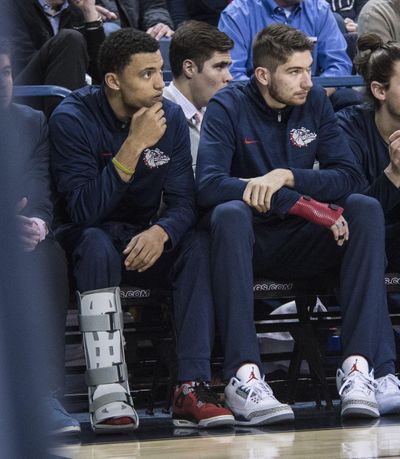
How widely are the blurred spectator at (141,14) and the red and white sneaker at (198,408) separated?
2.70 m

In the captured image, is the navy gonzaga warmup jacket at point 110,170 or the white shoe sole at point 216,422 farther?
the navy gonzaga warmup jacket at point 110,170

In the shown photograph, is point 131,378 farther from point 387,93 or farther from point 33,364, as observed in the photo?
point 33,364

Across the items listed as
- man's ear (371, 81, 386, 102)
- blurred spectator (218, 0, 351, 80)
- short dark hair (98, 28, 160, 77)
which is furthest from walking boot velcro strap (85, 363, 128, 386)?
blurred spectator (218, 0, 351, 80)

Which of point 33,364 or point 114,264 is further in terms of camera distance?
point 114,264

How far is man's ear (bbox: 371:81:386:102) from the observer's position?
153 inches

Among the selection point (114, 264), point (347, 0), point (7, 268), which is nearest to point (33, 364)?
Answer: point (7, 268)

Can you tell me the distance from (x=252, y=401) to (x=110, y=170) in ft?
3.05

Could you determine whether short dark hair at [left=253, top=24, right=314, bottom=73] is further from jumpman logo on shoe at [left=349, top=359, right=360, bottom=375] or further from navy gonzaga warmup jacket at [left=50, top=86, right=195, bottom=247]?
jumpman logo on shoe at [left=349, top=359, right=360, bottom=375]

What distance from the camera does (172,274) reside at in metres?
3.28

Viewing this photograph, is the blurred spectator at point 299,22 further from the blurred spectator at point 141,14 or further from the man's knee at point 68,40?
the man's knee at point 68,40

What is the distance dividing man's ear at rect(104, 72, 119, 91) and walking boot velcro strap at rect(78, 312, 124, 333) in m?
0.93

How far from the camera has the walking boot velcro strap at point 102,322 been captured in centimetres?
303

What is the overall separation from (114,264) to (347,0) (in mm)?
3480

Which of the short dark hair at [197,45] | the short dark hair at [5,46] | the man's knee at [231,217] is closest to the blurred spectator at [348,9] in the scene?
the short dark hair at [197,45]
